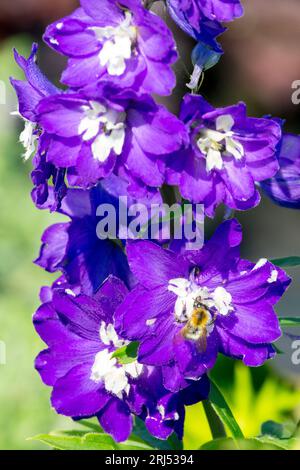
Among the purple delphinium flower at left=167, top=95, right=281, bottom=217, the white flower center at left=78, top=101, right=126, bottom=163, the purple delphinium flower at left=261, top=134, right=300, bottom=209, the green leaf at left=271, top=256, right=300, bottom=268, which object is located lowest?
the green leaf at left=271, top=256, right=300, bottom=268

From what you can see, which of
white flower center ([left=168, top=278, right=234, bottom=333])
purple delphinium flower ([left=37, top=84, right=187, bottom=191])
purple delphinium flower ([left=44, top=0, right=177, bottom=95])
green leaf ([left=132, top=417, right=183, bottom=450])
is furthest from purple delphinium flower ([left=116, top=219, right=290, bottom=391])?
green leaf ([left=132, top=417, right=183, bottom=450])

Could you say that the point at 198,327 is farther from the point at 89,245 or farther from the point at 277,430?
the point at 277,430

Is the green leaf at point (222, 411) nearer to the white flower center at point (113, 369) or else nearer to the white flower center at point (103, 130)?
the white flower center at point (113, 369)

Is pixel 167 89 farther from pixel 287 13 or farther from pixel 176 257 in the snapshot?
pixel 287 13

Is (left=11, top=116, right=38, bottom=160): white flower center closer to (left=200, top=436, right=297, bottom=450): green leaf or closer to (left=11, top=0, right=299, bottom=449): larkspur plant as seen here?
(left=11, top=0, right=299, bottom=449): larkspur plant

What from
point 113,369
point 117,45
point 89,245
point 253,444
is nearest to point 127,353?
point 113,369
